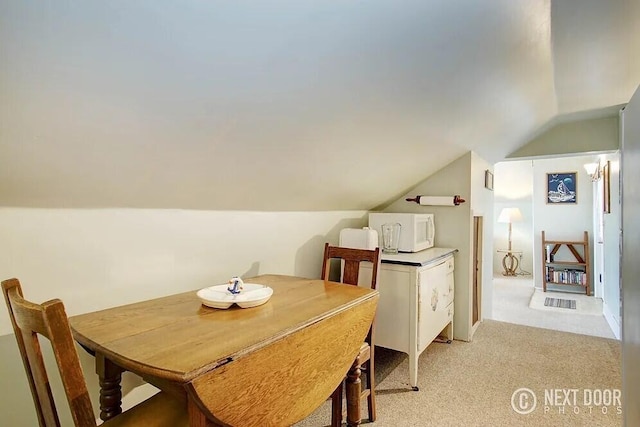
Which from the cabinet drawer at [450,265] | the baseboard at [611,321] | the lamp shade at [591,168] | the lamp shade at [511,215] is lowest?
the baseboard at [611,321]

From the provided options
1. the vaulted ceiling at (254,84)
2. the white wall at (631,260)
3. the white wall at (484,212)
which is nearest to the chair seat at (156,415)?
the vaulted ceiling at (254,84)

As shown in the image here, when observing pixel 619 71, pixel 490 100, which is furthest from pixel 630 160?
pixel 619 71

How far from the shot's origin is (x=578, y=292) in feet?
18.7

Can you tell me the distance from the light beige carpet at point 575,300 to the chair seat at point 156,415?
4976 mm

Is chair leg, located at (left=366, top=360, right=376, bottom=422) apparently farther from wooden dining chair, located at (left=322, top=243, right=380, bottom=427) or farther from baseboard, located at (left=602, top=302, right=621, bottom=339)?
baseboard, located at (left=602, top=302, right=621, bottom=339)

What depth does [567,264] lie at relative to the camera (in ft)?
19.0

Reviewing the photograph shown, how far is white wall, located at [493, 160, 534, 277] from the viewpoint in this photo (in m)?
7.14

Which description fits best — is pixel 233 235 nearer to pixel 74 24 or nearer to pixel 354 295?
pixel 354 295

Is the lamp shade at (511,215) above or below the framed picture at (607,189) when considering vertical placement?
below

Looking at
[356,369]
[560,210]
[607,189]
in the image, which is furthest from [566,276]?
[356,369]

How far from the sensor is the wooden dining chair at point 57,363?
2.39 ft

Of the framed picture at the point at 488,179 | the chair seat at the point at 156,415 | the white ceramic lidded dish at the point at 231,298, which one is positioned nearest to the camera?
the chair seat at the point at 156,415

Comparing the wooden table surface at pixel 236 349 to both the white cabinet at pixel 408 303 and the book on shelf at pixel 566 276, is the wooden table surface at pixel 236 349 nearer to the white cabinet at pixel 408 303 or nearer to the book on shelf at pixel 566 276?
the white cabinet at pixel 408 303

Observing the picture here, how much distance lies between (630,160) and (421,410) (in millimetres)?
1671
